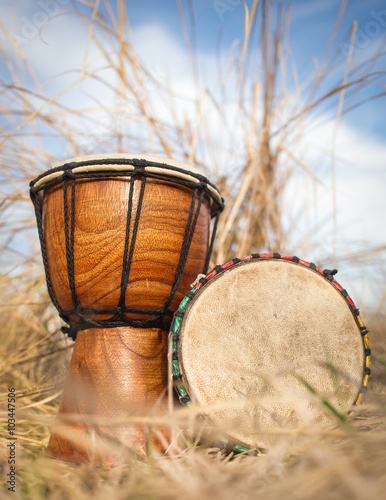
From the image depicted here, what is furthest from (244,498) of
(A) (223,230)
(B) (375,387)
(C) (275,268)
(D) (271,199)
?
(D) (271,199)

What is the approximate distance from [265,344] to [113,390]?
17.3 inches

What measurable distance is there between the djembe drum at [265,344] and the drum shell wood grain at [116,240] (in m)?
0.17

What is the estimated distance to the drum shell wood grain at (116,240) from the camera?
117 centimetres

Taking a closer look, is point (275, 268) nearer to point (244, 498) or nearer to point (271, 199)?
point (244, 498)

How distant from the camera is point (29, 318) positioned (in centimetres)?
212

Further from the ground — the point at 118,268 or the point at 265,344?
the point at 118,268

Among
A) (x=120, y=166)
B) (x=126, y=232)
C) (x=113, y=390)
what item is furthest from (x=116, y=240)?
(x=113, y=390)

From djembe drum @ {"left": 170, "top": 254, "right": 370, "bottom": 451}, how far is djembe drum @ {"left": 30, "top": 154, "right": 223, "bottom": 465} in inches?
6.7

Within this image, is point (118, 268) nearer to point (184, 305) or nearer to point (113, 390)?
point (184, 305)

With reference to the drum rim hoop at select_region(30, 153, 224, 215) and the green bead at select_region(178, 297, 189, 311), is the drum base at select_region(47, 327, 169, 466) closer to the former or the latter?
the green bead at select_region(178, 297, 189, 311)

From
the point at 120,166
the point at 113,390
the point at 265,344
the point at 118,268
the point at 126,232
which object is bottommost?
the point at 113,390

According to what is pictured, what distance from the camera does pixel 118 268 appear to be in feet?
3.86

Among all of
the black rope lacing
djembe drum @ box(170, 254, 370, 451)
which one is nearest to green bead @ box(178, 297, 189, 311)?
djembe drum @ box(170, 254, 370, 451)

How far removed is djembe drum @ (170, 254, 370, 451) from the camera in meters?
1.00
